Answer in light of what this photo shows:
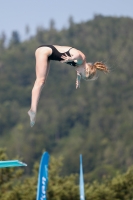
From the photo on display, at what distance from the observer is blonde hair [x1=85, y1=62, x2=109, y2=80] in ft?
36.3

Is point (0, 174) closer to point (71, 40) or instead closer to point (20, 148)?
point (20, 148)

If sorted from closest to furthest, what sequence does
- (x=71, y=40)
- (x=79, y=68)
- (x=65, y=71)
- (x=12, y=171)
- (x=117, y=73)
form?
(x=79, y=68) < (x=12, y=171) < (x=117, y=73) < (x=65, y=71) < (x=71, y=40)

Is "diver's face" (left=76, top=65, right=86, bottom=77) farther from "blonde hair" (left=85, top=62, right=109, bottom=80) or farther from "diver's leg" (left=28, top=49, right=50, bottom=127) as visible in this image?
"diver's leg" (left=28, top=49, right=50, bottom=127)

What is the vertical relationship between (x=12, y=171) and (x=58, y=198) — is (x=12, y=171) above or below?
above

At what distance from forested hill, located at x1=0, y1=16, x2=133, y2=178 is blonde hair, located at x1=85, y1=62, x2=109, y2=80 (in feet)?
288

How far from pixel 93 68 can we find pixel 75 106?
131525 millimetres

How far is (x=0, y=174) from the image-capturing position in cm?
3441

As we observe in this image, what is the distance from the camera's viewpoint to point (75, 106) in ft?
468

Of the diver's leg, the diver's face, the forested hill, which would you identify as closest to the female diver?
the diver's leg

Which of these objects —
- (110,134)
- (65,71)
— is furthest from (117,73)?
(110,134)

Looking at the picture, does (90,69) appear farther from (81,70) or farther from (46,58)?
(46,58)

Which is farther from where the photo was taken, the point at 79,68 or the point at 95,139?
the point at 95,139

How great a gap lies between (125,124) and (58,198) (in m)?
95.7

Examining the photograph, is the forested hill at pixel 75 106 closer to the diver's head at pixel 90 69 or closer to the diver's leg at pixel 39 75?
the diver's head at pixel 90 69
